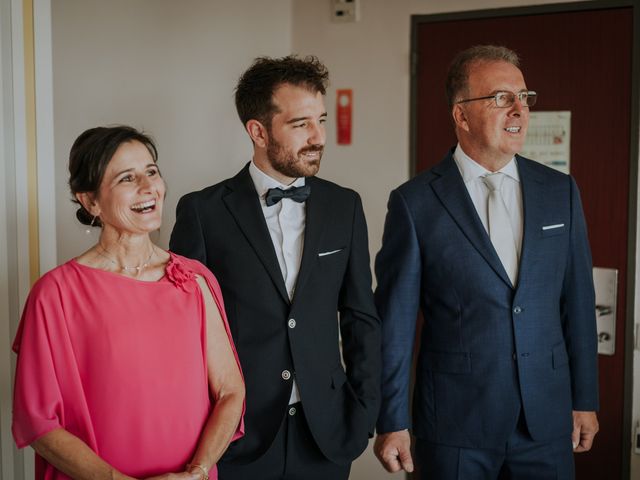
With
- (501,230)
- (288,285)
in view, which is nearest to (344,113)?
(501,230)

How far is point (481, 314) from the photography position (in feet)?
6.66

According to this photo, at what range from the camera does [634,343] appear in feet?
10.1

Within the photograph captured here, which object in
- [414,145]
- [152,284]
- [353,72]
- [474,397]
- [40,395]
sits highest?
[353,72]

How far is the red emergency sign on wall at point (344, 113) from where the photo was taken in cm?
361

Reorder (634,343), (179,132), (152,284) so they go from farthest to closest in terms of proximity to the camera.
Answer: (634,343) → (179,132) → (152,284)

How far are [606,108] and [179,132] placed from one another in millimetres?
1836

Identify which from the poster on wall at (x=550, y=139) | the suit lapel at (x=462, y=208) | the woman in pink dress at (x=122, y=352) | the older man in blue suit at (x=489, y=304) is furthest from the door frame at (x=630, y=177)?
the woman in pink dress at (x=122, y=352)

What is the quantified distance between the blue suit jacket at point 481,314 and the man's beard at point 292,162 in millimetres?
325

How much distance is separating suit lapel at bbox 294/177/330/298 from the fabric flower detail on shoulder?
1.14 feet

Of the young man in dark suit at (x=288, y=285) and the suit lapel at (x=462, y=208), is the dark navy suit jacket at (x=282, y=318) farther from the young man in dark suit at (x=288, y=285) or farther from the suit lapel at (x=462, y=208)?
the suit lapel at (x=462, y=208)

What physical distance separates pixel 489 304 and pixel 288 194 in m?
0.65

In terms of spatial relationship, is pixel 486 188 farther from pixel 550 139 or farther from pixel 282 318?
pixel 550 139

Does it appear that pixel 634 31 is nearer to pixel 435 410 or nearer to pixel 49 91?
pixel 435 410

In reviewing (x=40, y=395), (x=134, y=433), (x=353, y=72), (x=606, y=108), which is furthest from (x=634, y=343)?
(x=40, y=395)
